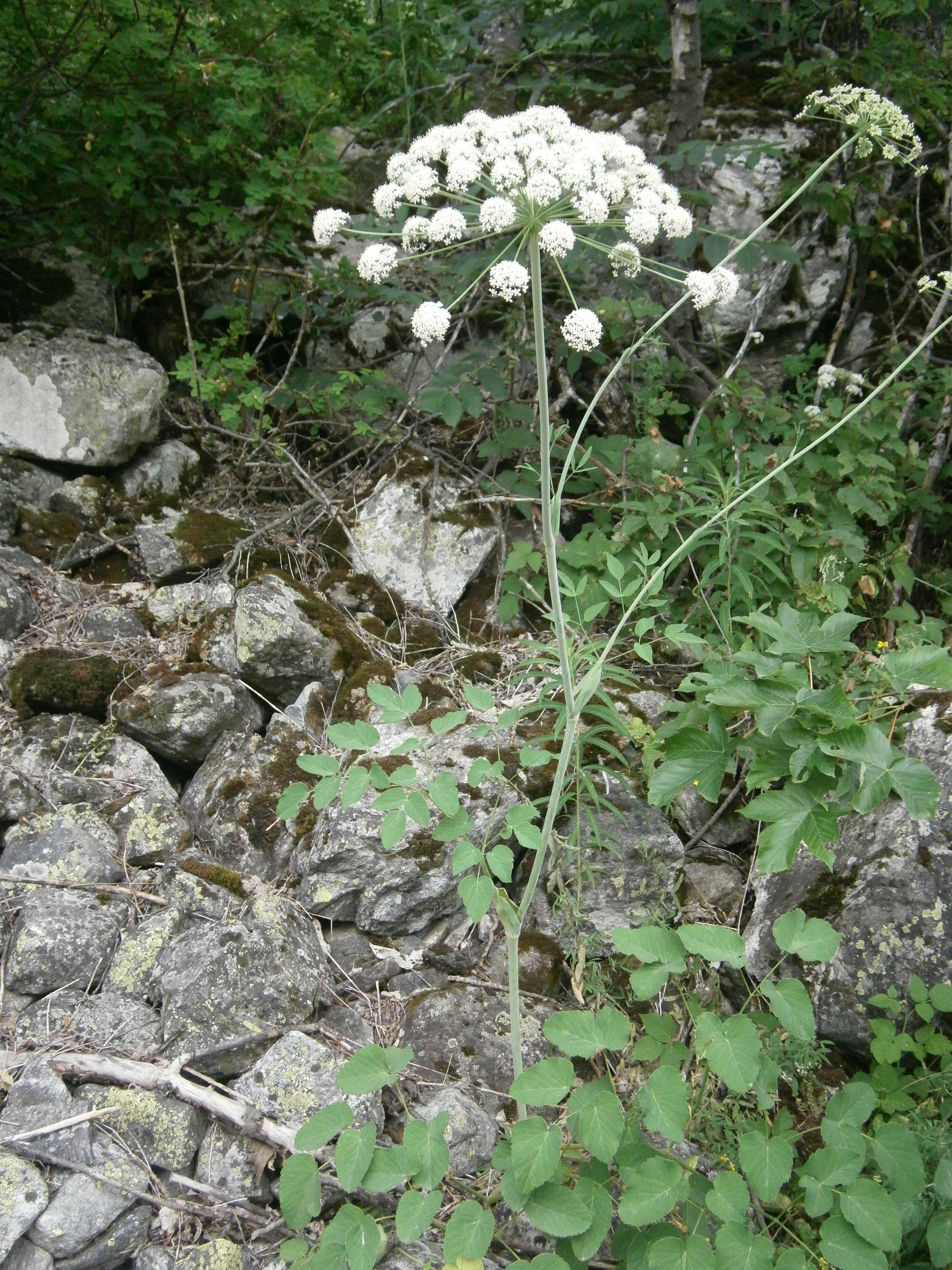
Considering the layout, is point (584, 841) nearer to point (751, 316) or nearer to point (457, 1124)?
point (457, 1124)

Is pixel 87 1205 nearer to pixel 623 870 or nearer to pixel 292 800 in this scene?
pixel 292 800

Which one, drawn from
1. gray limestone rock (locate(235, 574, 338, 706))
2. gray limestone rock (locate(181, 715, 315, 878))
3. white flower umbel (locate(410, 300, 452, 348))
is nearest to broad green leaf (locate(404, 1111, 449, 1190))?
gray limestone rock (locate(181, 715, 315, 878))

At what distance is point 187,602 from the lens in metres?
3.87

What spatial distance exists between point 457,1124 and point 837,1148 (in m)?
0.90

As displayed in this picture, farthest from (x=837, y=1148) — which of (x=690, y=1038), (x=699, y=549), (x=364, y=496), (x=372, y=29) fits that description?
(x=372, y=29)

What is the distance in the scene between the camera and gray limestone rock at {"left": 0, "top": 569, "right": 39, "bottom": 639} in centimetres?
352

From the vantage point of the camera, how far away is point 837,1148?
182cm

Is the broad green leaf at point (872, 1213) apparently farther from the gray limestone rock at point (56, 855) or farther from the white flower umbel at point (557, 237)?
the gray limestone rock at point (56, 855)

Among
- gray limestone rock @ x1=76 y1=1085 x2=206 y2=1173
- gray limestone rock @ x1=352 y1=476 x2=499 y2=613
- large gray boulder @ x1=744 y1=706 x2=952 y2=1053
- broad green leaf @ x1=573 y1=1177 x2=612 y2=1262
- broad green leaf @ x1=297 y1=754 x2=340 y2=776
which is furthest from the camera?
gray limestone rock @ x1=352 y1=476 x2=499 y2=613

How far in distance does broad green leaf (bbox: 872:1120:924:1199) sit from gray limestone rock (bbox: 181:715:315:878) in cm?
189

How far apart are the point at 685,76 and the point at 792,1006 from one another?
4270 mm

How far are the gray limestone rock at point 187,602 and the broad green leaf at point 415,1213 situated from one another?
2490 millimetres

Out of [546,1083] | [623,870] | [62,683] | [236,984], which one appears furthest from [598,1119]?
[62,683]

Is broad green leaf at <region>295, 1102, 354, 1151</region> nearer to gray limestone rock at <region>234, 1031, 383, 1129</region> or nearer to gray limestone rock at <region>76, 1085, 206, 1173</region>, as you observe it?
gray limestone rock at <region>234, 1031, 383, 1129</region>
